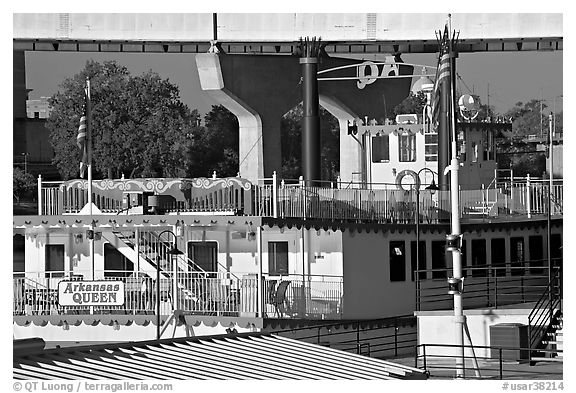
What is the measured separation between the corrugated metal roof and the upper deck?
7128 millimetres

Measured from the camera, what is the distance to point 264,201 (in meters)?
33.9

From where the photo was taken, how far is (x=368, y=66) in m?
45.5

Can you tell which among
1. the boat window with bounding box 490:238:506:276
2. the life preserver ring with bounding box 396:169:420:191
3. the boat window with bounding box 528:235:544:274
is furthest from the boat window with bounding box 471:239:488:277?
the life preserver ring with bounding box 396:169:420:191

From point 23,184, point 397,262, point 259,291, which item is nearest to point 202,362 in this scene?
point 259,291

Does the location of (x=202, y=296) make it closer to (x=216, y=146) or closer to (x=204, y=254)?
(x=204, y=254)

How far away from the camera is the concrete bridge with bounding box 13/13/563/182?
42.2 m

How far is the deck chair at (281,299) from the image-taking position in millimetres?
33312

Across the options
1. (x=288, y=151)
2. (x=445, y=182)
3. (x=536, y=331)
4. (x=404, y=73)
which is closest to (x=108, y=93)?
(x=288, y=151)

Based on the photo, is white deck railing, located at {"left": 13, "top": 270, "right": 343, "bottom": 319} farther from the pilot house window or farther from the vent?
the vent

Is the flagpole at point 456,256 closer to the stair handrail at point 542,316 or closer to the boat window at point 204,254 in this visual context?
the stair handrail at point 542,316

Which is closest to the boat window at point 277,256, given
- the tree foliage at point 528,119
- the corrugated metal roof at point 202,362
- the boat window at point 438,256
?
the boat window at point 438,256

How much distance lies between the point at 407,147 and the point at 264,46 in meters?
5.76
